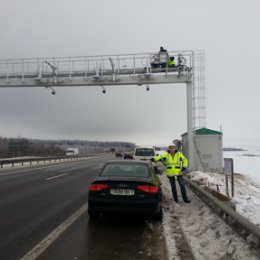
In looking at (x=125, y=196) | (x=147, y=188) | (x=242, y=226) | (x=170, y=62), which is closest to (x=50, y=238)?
(x=125, y=196)

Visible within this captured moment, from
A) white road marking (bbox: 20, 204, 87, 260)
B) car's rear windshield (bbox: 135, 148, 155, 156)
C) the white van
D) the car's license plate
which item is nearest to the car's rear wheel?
white road marking (bbox: 20, 204, 87, 260)

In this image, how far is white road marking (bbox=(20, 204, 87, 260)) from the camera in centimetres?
594

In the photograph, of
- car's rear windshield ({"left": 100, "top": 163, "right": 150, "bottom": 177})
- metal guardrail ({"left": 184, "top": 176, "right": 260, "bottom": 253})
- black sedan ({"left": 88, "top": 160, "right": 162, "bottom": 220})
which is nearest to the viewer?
metal guardrail ({"left": 184, "top": 176, "right": 260, "bottom": 253})

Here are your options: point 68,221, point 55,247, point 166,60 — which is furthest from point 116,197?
point 166,60

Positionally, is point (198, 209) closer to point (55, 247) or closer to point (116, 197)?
point (116, 197)

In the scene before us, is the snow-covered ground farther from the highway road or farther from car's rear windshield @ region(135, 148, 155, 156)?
car's rear windshield @ region(135, 148, 155, 156)

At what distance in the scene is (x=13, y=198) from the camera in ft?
40.9

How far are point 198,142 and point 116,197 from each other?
20142 millimetres

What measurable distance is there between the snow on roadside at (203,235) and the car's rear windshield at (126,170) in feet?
3.90

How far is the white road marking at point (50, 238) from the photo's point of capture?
234 inches

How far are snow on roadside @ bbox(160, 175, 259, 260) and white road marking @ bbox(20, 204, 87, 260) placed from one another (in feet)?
6.57

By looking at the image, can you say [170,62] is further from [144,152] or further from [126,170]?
[126,170]

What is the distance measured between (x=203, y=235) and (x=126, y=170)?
8.85 ft

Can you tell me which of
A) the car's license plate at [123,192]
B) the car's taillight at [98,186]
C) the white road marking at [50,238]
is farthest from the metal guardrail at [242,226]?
the white road marking at [50,238]
